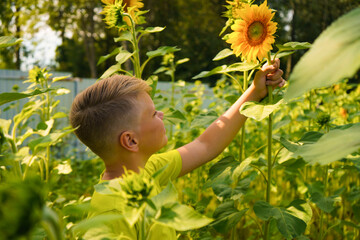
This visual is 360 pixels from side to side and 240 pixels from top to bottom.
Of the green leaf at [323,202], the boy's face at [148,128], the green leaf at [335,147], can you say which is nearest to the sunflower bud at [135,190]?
the green leaf at [335,147]

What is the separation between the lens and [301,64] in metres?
0.52

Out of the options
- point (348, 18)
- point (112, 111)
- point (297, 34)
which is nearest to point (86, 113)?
point (112, 111)

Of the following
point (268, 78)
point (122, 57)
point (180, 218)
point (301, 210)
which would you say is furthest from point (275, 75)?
point (180, 218)

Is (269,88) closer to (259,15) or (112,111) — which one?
(259,15)

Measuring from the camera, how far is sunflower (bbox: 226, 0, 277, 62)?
1187 mm

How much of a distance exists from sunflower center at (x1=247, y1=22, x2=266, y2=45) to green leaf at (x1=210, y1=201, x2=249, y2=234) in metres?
0.59

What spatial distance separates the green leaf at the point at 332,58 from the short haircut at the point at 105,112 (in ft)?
2.75

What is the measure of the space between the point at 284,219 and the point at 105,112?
0.68 m

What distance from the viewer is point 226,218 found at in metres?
1.36

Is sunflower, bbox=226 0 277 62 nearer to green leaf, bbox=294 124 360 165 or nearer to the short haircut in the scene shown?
the short haircut

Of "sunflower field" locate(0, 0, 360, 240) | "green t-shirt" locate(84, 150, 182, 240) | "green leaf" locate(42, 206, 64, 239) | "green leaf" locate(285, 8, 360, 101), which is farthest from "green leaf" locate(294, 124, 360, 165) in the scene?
"green leaf" locate(42, 206, 64, 239)

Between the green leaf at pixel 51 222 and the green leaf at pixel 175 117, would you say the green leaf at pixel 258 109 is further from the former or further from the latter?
the green leaf at pixel 51 222

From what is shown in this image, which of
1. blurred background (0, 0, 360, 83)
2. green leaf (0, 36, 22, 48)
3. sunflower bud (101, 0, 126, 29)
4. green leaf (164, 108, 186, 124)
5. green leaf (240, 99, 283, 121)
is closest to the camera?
green leaf (0, 36, 22, 48)

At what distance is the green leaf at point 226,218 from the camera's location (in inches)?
52.7
